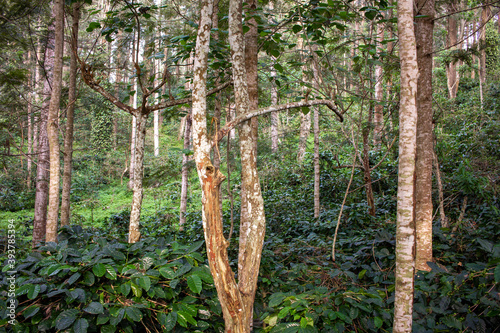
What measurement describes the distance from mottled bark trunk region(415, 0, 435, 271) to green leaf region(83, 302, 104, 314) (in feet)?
11.5

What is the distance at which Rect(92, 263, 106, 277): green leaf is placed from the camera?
2562mm

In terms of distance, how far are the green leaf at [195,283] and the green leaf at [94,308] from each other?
694 mm

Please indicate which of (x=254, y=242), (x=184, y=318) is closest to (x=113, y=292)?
(x=184, y=318)

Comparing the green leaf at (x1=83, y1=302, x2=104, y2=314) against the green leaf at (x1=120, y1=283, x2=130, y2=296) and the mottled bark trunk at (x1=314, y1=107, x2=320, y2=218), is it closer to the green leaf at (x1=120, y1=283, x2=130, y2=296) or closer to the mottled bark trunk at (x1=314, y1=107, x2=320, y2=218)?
the green leaf at (x1=120, y1=283, x2=130, y2=296)

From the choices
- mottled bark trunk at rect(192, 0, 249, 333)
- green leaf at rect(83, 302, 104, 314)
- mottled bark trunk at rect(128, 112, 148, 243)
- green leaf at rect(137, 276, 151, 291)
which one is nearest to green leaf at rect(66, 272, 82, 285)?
green leaf at rect(83, 302, 104, 314)

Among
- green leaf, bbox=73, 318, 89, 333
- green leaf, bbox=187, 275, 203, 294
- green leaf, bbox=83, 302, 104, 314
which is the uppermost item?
green leaf, bbox=187, 275, 203, 294

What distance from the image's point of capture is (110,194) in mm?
15461

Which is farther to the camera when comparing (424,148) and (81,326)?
(424,148)

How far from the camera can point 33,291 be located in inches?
94.4

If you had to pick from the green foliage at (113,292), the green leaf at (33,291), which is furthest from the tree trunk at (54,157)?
the green leaf at (33,291)

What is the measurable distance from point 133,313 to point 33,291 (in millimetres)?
807

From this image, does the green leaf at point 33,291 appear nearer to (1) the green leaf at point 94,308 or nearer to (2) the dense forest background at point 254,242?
(2) the dense forest background at point 254,242

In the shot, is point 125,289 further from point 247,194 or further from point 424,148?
point 424,148

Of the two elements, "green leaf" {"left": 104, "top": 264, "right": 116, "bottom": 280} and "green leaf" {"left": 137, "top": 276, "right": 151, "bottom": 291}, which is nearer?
"green leaf" {"left": 137, "top": 276, "right": 151, "bottom": 291}
